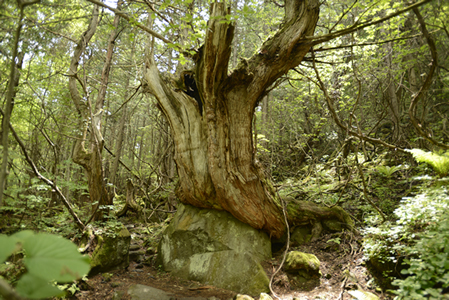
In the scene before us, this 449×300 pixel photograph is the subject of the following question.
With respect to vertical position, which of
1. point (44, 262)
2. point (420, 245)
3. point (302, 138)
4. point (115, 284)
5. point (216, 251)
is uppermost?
point (302, 138)

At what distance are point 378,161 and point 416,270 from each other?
5.09 meters

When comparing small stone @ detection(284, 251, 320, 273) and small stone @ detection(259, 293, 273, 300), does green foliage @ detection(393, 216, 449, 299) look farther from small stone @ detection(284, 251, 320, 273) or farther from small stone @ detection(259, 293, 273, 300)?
small stone @ detection(259, 293, 273, 300)

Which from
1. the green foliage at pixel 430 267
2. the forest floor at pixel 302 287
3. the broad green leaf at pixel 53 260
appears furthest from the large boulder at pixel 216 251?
the broad green leaf at pixel 53 260

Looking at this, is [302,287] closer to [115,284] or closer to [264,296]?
[264,296]

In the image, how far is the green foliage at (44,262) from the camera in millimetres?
750

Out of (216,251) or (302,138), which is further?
(302,138)

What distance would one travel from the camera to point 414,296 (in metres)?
2.40

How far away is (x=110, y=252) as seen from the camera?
4664 millimetres

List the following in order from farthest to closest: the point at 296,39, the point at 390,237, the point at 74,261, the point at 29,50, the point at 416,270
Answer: the point at 29,50 → the point at 296,39 → the point at 390,237 → the point at 416,270 → the point at 74,261

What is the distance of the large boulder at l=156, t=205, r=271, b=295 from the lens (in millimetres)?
4238

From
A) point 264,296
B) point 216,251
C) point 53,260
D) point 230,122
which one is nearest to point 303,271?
point 264,296

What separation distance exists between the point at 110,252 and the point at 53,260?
4.48m

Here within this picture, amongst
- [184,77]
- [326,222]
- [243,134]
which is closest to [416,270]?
[326,222]

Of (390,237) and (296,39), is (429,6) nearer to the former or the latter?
(296,39)
